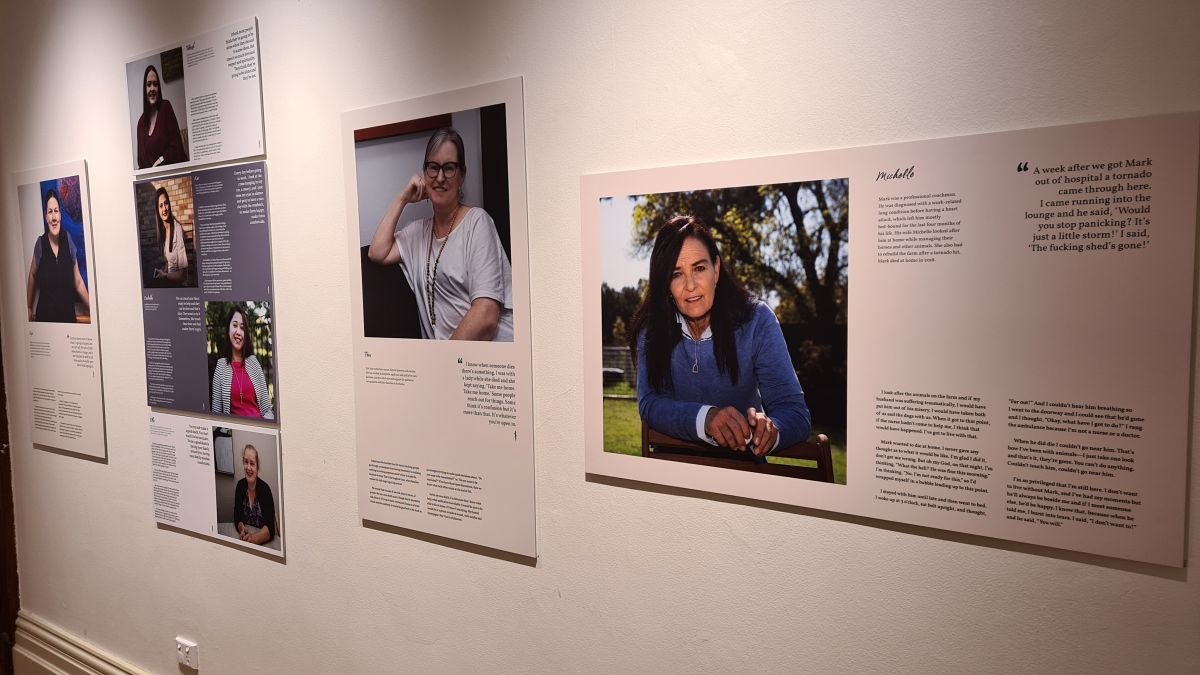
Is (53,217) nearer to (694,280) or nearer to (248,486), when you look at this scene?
(248,486)

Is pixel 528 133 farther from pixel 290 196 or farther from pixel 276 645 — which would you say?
pixel 276 645

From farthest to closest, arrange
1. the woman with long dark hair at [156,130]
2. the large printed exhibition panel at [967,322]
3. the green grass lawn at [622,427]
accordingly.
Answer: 1. the woman with long dark hair at [156,130]
2. the green grass lawn at [622,427]
3. the large printed exhibition panel at [967,322]

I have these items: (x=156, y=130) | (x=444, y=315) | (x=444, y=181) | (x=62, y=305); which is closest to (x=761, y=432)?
(x=444, y=315)

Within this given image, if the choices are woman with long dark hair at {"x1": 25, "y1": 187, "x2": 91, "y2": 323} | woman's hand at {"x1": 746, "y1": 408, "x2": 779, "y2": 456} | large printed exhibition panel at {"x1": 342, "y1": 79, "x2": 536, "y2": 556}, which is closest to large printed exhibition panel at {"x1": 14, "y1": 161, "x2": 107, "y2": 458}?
woman with long dark hair at {"x1": 25, "y1": 187, "x2": 91, "y2": 323}

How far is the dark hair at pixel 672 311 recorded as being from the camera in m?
1.44

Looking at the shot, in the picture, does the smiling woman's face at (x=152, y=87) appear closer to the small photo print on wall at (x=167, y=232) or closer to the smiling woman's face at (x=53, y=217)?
the small photo print on wall at (x=167, y=232)

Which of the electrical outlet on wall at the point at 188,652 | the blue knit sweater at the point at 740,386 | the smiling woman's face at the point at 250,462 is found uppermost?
the blue knit sweater at the point at 740,386

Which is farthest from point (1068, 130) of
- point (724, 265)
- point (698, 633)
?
point (698, 633)

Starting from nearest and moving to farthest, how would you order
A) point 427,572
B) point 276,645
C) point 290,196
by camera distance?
point 427,572
point 290,196
point 276,645

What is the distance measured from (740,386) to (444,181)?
2.88 feet

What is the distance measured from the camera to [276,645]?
2.31m

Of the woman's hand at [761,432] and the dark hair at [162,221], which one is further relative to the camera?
the dark hair at [162,221]

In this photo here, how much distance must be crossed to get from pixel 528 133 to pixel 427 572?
1.16m

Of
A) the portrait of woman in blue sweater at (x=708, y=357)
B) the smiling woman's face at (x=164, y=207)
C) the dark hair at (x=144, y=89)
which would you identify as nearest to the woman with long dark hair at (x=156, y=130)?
the dark hair at (x=144, y=89)
